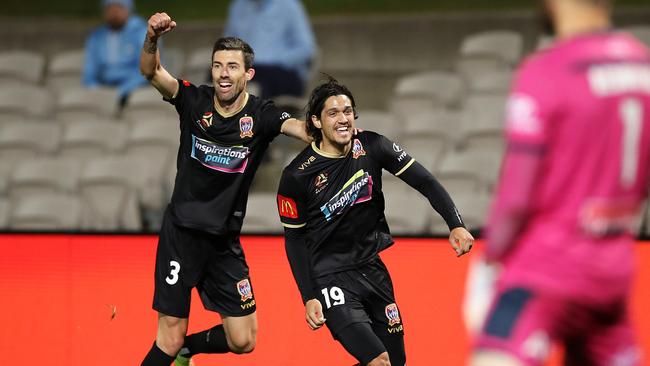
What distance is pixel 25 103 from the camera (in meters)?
10.2

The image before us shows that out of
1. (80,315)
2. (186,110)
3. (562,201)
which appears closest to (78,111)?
(80,315)

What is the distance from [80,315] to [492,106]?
4053mm

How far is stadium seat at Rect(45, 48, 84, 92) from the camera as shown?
10.8 m

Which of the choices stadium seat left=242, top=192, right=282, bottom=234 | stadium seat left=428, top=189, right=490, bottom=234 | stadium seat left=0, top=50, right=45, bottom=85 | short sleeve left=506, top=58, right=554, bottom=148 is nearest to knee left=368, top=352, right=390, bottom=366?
short sleeve left=506, top=58, right=554, bottom=148

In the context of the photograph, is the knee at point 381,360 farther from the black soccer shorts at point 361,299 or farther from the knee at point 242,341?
the knee at point 242,341

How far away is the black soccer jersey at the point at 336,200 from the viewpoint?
16.5 ft

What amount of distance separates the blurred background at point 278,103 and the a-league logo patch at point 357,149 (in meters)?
2.53

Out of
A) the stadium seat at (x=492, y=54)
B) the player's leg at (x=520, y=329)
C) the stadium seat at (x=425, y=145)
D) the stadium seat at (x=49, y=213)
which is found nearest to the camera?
the player's leg at (x=520, y=329)

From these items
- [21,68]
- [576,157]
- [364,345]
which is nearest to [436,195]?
[364,345]

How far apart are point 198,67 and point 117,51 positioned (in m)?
0.80

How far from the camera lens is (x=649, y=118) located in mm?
2908

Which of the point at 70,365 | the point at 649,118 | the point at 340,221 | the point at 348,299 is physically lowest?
the point at 70,365

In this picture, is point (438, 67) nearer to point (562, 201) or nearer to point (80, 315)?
point (80, 315)

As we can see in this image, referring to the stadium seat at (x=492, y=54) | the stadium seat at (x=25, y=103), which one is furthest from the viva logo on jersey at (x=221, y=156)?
the stadium seat at (x=25, y=103)
